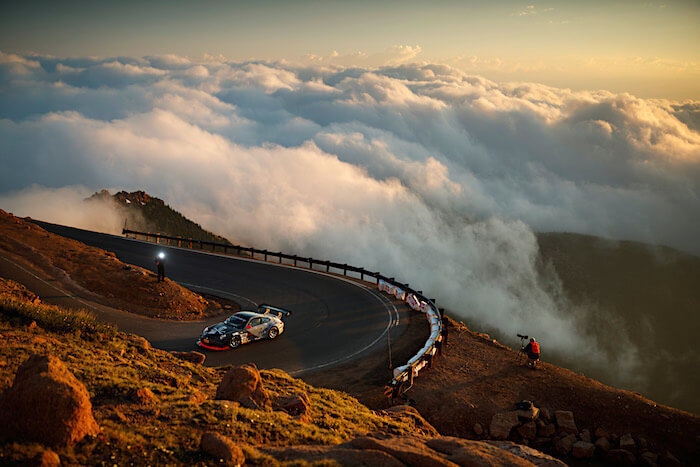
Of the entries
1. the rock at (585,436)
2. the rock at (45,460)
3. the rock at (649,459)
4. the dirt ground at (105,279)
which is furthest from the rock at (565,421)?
the dirt ground at (105,279)

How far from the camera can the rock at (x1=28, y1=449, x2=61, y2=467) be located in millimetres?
6430

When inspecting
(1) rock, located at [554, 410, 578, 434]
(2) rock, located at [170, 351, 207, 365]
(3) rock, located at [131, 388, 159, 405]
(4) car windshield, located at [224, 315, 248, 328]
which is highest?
(3) rock, located at [131, 388, 159, 405]

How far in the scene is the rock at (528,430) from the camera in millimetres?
16500

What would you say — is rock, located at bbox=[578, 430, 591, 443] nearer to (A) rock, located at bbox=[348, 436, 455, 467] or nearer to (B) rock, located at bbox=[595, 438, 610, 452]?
(B) rock, located at bbox=[595, 438, 610, 452]

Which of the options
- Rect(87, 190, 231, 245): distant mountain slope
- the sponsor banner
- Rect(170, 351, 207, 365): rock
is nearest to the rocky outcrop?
Rect(170, 351, 207, 365): rock

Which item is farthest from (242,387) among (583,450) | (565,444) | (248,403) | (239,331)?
(583,450)

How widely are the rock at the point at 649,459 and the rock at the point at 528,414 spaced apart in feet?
11.8

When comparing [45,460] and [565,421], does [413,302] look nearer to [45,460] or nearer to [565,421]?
[565,421]

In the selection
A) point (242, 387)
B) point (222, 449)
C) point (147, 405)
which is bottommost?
point (242, 387)

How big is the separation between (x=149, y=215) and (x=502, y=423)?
66.9 m

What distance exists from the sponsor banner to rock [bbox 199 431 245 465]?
22.4 m

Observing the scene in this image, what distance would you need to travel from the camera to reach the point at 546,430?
16.7 meters

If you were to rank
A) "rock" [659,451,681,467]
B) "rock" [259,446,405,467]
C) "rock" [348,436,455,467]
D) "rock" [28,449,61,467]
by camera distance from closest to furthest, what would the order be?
"rock" [28,449,61,467] → "rock" [259,446,405,467] → "rock" [348,436,455,467] → "rock" [659,451,681,467]

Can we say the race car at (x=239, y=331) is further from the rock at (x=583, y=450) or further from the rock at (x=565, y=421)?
the rock at (x=583, y=450)
